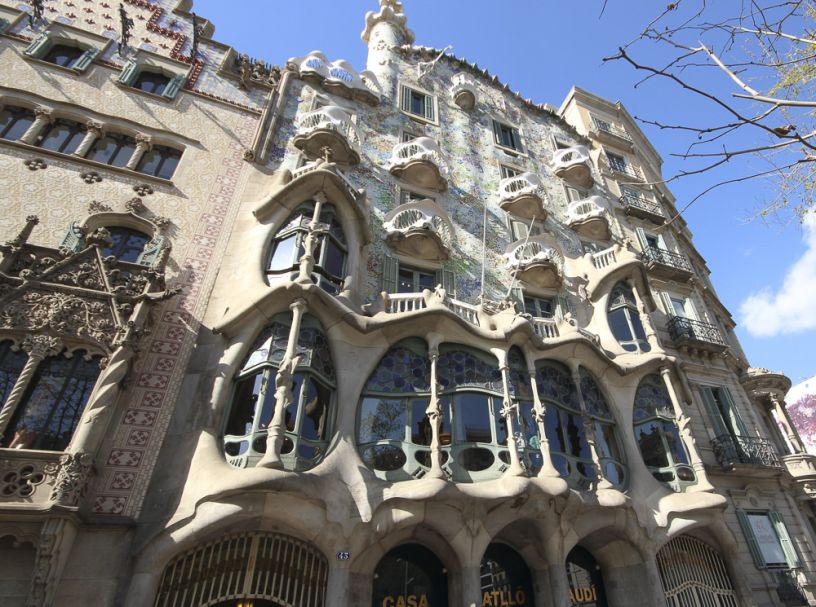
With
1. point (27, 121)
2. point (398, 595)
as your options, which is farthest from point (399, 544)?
point (27, 121)

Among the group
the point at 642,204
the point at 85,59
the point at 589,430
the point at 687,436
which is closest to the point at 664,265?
the point at 642,204

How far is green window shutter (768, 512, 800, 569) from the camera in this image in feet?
43.2

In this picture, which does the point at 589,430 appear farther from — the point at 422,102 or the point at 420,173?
the point at 422,102

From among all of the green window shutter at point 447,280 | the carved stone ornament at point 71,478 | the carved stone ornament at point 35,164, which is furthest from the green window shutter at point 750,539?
the carved stone ornament at point 35,164

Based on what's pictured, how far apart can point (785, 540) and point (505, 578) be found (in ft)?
31.4

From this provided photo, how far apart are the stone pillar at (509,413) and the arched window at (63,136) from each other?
44.4ft

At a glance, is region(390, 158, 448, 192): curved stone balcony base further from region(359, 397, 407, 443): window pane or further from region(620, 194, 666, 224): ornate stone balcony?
region(620, 194, 666, 224): ornate stone balcony

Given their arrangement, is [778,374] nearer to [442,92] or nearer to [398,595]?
[398,595]

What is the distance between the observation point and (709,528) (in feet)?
39.3

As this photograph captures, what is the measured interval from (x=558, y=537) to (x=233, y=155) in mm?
14494

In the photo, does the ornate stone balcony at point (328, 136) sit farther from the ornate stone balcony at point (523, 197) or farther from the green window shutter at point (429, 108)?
the ornate stone balcony at point (523, 197)

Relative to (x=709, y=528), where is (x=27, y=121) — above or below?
above

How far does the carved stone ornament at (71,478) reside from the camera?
732 cm

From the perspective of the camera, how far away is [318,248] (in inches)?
474
